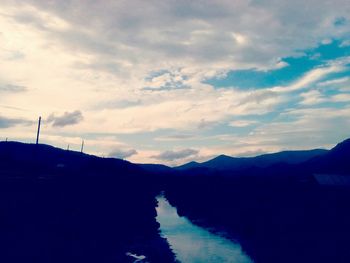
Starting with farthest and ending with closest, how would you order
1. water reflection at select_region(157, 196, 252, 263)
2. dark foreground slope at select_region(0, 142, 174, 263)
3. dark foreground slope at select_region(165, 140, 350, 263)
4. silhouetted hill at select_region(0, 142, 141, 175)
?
silhouetted hill at select_region(0, 142, 141, 175), water reflection at select_region(157, 196, 252, 263), dark foreground slope at select_region(165, 140, 350, 263), dark foreground slope at select_region(0, 142, 174, 263)

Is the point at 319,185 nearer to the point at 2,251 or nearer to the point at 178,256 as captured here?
the point at 178,256

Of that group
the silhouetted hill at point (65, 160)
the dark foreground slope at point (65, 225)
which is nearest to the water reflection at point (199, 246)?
the dark foreground slope at point (65, 225)

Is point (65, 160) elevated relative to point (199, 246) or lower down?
elevated

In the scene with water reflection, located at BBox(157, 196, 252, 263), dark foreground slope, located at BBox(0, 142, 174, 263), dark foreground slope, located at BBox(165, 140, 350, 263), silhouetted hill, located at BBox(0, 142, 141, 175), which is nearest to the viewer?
dark foreground slope, located at BBox(0, 142, 174, 263)

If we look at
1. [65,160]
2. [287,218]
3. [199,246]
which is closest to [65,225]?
[199,246]

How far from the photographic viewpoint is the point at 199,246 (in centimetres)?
4472

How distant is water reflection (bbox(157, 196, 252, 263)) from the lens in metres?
38.1

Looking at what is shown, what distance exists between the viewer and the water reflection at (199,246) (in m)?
Result: 38.1

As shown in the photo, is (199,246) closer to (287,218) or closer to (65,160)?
(287,218)

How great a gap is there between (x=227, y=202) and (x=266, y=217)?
101ft

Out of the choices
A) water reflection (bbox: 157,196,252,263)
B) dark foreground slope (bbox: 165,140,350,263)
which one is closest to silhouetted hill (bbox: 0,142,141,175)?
dark foreground slope (bbox: 165,140,350,263)

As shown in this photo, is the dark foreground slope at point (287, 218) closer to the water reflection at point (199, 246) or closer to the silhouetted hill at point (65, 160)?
the water reflection at point (199, 246)

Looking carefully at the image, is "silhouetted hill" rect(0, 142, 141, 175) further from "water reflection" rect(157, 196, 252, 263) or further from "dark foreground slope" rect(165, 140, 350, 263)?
"water reflection" rect(157, 196, 252, 263)

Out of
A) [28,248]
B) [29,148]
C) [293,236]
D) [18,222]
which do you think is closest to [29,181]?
[18,222]
